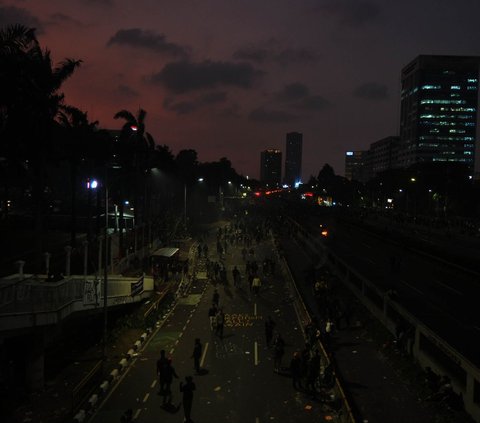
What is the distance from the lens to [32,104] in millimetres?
22188

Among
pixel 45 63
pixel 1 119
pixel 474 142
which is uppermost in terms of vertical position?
pixel 474 142

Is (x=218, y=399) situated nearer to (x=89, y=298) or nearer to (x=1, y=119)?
(x=89, y=298)

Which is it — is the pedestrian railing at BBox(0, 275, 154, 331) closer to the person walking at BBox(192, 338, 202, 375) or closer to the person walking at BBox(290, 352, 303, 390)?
the person walking at BBox(192, 338, 202, 375)

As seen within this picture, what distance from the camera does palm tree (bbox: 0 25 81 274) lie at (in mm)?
19844

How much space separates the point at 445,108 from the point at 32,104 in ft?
631

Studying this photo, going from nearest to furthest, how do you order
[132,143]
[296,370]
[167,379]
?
[167,379] → [296,370] → [132,143]

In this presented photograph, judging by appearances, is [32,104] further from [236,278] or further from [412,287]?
[412,287]

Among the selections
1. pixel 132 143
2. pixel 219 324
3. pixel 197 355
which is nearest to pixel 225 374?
pixel 197 355

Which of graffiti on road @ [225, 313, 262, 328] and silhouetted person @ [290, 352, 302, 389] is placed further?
graffiti on road @ [225, 313, 262, 328]

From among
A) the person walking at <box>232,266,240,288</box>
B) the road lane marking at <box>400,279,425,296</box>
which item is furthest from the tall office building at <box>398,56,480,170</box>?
the person walking at <box>232,266,240,288</box>

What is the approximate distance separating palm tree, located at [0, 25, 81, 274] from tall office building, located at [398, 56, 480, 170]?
600ft

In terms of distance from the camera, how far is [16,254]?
30.7 meters

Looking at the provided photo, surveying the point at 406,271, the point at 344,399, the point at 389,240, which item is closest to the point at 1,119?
the point at 344,399

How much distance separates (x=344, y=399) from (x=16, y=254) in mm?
24592
